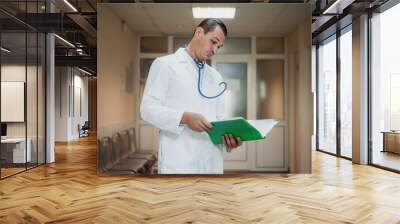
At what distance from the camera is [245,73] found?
18.4 feet

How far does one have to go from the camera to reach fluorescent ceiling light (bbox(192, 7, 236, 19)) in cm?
551

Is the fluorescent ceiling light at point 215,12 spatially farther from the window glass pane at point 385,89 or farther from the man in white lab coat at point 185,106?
the window glass pane at point 385,89

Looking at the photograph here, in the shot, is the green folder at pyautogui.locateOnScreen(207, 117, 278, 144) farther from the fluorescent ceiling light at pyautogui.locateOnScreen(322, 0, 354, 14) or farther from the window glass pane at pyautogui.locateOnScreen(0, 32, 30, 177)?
the window glass pane at pyautogui.locateOnScreen(0, 32, 30, 177)

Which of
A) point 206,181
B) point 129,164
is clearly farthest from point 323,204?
point 129,164

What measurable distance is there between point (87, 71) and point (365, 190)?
14.6m

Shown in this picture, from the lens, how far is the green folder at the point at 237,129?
3.55m

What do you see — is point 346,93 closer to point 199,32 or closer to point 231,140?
point 199,32

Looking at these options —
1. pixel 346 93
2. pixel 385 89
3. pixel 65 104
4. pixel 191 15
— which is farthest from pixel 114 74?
pixel 65 104

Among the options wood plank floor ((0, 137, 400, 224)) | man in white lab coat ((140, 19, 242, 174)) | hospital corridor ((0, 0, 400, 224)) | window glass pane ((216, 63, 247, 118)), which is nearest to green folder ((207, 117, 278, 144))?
hospital corridor ((0, 0, 400, 224))

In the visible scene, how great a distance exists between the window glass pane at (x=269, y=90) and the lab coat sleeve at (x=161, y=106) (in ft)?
6.21

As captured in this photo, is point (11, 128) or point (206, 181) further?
point (11, 128)

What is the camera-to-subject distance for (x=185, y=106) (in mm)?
3797

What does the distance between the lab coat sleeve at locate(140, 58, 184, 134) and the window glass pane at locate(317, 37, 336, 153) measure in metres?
5.94

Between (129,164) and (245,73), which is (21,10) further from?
(245,73)
